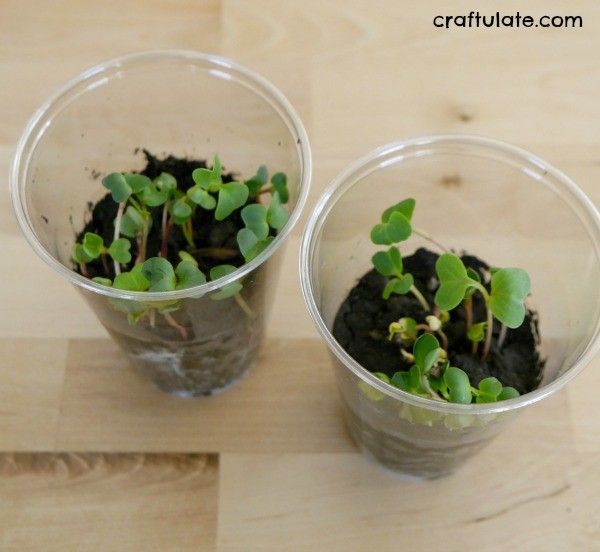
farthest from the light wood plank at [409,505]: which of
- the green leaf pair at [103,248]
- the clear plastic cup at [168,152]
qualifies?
the green leaf pair at [103,248]

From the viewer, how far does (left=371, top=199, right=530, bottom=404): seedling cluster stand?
478mm

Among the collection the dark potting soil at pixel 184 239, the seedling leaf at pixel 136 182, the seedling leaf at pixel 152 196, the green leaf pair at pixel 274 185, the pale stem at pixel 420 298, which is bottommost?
the pale stem at pixel 420 298

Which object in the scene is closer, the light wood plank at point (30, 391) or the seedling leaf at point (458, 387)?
→ the seedling leaf at point (458, 387)

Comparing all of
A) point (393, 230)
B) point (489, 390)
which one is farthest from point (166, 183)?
point (489, 390)

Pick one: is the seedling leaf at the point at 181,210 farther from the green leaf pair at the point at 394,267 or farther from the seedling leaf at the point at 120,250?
the green leaf pair at the point at 394,267

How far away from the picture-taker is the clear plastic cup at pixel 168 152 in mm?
547

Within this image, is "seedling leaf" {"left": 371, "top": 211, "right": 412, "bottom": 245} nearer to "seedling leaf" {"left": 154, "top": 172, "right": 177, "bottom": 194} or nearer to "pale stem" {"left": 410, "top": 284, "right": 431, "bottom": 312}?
"pale stem" {"left": 410, "top": 284, "right": 431, "bottom": 312}

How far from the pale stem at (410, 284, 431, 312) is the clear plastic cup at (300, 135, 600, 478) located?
0.06m

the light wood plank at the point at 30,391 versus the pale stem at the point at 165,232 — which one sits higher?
the pale stem at the point at 165,232

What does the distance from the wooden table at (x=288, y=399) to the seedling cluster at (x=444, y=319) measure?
0.14m

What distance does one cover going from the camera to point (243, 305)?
1.86 feet

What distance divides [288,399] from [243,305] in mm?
138

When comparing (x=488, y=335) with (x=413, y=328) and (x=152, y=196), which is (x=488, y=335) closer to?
(x=413, y=328)

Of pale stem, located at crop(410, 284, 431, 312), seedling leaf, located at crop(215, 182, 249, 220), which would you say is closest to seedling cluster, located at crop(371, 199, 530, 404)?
pale stem, located at crop(410, 284, 431, 312)
